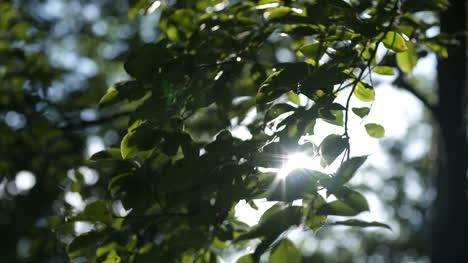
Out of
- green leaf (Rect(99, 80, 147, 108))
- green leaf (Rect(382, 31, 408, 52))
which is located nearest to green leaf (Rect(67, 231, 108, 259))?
green leaf (Rect(99, 80, 147, 108))

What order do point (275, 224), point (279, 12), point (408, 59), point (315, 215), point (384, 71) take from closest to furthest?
point (275, 224) < point (315, 215) < point (279, 12) < point (384, 71) < point (408, 59)

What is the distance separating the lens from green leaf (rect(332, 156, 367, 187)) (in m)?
0.92

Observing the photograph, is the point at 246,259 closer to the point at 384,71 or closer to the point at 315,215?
the point at 315,215

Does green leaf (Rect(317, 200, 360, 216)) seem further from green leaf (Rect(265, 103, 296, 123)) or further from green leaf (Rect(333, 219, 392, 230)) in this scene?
green leaf (Rect(265, 103, 296, 123))

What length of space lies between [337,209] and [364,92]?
522mm

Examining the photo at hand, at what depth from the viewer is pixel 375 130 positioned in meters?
1.38

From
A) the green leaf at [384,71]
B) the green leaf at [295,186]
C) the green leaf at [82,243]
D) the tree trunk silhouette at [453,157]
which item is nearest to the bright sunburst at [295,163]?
the green leaf at [295,186]

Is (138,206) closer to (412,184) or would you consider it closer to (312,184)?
(312,184)

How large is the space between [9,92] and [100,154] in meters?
1.98

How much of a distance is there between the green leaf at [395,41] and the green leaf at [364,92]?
0.13 metres

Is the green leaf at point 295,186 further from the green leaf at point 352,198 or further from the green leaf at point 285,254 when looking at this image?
the green leaf at point 285,254

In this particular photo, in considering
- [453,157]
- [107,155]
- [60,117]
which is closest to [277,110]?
[107,155]

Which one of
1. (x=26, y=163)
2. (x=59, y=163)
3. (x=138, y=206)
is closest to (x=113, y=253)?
(x=138, y=206)

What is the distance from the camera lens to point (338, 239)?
1834 centimetres
